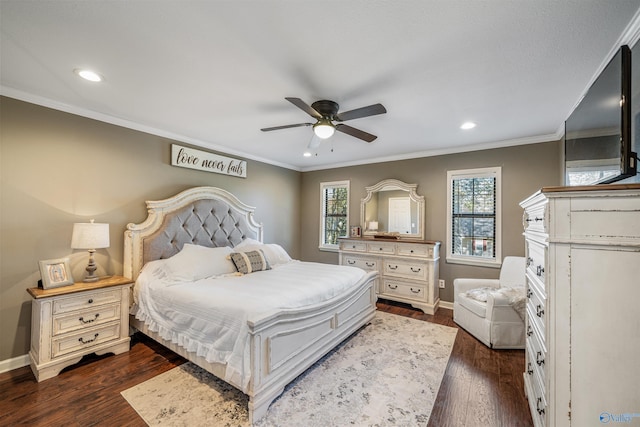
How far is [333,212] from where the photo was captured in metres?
5.48

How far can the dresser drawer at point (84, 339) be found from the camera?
91.1 inches

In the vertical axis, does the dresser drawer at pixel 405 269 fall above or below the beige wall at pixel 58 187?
below

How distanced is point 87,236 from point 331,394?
2.69 meters

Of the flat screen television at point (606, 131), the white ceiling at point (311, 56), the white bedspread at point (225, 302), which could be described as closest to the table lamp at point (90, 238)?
the white bedspread at point (225, 302)

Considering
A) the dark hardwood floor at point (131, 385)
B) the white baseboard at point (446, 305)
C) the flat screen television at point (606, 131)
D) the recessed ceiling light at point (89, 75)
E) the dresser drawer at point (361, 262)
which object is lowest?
the dark hardwood floor at point (131, 385)

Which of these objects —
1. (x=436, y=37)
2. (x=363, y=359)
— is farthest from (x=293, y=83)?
(x=363, y=359)

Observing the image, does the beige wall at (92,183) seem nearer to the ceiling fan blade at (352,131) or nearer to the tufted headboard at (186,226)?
the tufted headboard at (186,226)

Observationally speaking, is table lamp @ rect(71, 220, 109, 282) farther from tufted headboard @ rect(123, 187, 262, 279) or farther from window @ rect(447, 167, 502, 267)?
window @ rect(447, 167, 502, 267)

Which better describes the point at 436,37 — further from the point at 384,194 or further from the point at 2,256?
the point at 2,256

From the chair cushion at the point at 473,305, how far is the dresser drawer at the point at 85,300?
391 centimetres

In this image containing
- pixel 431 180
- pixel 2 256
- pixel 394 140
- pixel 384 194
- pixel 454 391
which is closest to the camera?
pixel 454 391

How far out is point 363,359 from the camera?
261 cm

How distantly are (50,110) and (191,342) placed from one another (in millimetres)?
2671

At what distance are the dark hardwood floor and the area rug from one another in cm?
10
